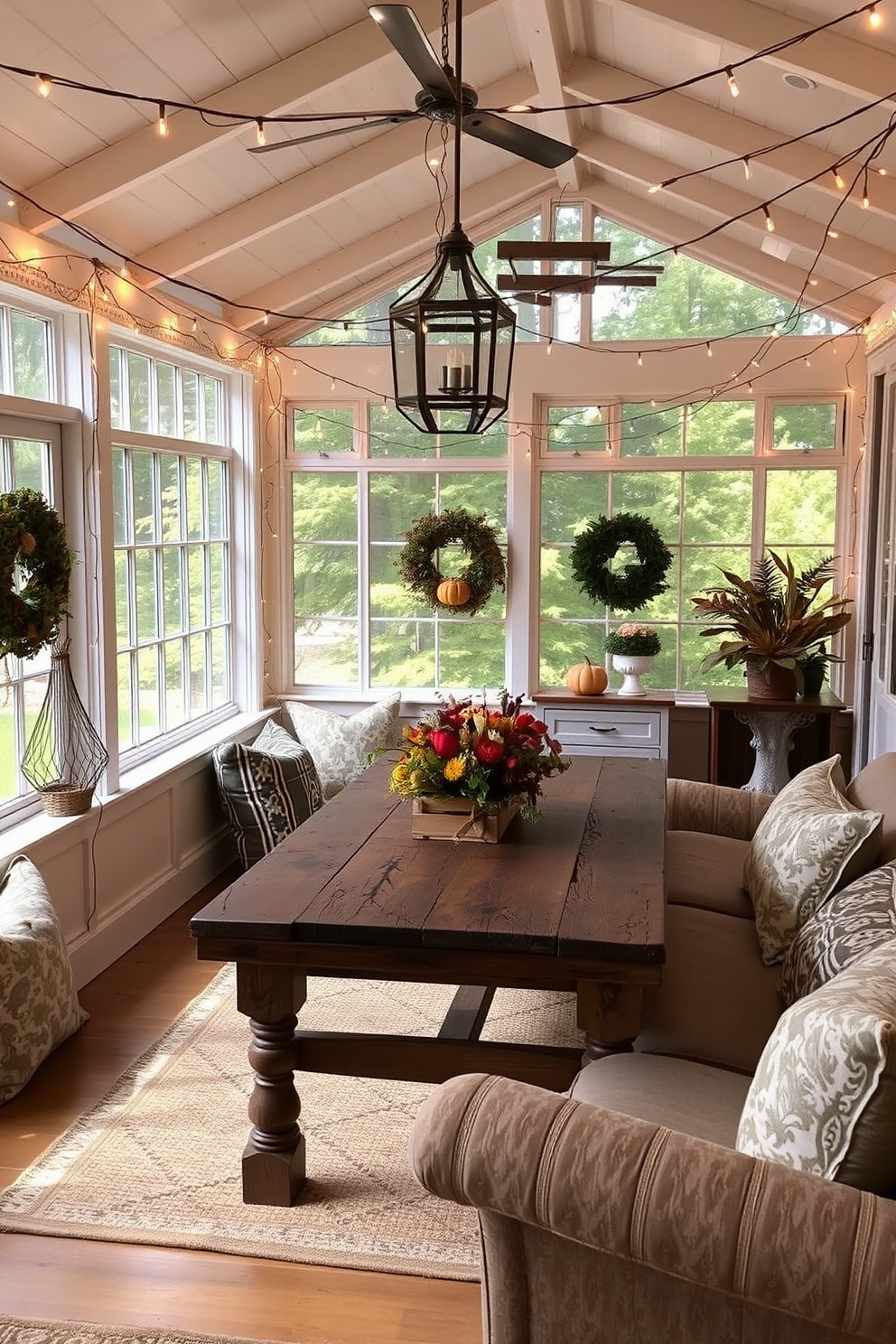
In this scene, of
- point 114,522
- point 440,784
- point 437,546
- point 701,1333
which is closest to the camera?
point 701,1333

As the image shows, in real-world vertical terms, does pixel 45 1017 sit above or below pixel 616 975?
below

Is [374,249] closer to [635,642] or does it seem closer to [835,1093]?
[635,642]

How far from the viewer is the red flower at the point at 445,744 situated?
3.21 metres

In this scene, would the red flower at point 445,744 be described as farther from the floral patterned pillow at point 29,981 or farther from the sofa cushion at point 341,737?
the sofa cushion at point 341,737

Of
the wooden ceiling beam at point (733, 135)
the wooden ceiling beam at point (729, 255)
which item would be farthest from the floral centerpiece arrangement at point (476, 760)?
the wooden ceiling beam at point (729, 255)

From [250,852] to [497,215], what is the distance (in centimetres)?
363

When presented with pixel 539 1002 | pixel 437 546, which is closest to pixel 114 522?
pixel 437 546

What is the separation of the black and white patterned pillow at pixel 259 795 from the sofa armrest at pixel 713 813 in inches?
68.1

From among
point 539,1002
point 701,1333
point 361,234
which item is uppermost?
point 361,234

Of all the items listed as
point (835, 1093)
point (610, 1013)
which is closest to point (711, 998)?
point (610, 1013)

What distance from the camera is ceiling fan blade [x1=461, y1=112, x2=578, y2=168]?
8.43ft

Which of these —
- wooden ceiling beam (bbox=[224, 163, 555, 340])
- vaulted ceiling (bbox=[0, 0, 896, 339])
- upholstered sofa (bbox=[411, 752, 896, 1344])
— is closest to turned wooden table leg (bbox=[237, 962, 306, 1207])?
upholstered sofa (bbox=[411, 752, 896, 1344])

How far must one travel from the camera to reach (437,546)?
6465 mm

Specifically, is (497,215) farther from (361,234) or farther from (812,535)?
(812,535)
